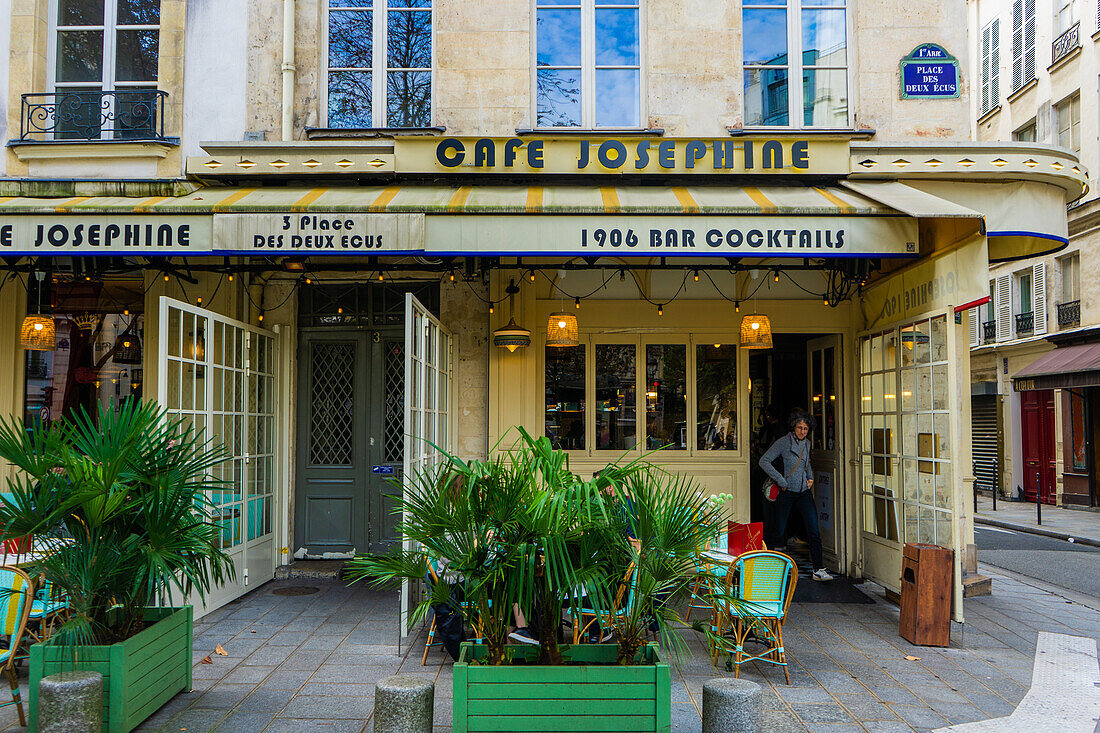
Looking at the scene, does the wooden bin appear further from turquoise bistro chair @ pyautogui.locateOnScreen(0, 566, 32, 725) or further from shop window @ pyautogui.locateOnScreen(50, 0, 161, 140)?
shop window @ pyautogui.locateOnScreen(50, 0, 161, 140)

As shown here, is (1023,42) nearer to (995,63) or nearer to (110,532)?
(995,63)

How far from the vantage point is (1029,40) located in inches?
876

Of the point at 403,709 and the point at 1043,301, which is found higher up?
the point at 1043,301

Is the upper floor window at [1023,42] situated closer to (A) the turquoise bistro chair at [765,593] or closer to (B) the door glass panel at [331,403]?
(B) the door glass panel at [331,403]

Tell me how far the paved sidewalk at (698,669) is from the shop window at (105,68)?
5.42 metres

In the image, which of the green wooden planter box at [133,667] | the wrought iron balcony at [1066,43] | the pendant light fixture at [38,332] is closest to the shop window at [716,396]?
the green wooden planter box at [133,667]

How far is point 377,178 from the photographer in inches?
326

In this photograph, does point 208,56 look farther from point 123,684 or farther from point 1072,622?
point 1072,622

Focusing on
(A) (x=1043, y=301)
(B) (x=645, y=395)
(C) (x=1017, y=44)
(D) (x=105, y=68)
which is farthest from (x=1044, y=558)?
(C) (x=1017, y=44)

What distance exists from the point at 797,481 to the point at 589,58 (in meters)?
5.33

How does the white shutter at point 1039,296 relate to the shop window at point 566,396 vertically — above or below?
above

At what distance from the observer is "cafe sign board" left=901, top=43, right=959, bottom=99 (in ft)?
27.7

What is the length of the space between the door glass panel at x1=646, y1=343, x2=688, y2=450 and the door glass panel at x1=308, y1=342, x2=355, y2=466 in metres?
3.54

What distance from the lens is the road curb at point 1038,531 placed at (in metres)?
14.0
